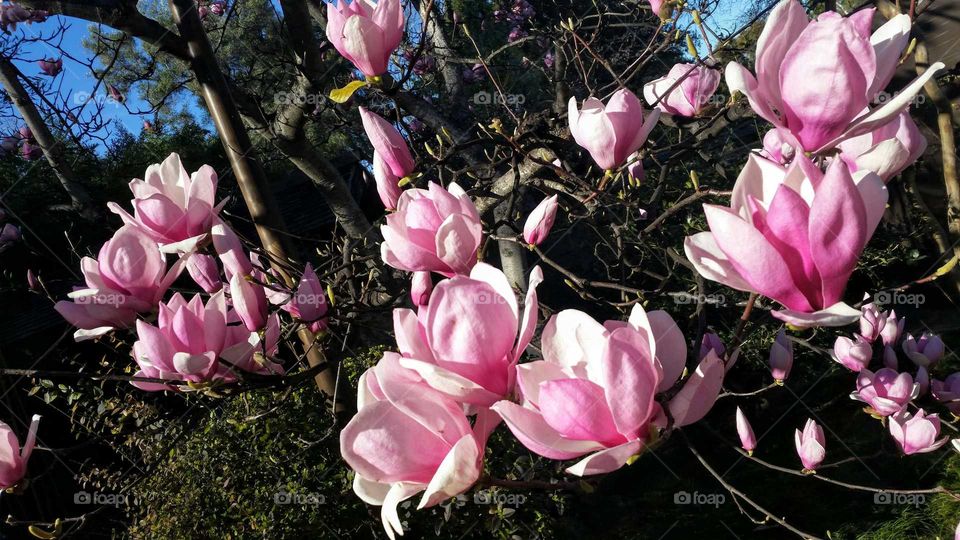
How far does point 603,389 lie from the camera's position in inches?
23.3

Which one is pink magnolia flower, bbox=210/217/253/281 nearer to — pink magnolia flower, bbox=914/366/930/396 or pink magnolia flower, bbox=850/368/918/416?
pink magnolia flower, bbox=850/368/918/416

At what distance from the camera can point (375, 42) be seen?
4.48 ft

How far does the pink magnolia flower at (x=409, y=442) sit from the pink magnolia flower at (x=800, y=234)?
275 millimetres

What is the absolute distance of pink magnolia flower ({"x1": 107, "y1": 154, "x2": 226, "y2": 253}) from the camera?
3.73ft

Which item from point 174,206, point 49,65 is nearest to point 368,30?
point 174,206

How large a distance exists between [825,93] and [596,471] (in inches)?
16.9

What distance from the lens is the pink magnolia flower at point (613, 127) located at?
3.81 ft

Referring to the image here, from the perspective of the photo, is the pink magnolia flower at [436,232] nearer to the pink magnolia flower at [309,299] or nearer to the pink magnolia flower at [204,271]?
the pink magnolia flower at [309,299]

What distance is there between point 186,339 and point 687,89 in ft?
4.24

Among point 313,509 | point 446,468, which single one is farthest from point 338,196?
point 446,468

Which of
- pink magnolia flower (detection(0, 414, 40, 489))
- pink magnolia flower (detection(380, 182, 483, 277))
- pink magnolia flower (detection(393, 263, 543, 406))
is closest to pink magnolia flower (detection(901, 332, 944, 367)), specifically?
pink magnolia flower (detection(380, 182, 483, 277))

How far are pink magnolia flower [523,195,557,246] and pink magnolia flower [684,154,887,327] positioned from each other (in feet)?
2.20

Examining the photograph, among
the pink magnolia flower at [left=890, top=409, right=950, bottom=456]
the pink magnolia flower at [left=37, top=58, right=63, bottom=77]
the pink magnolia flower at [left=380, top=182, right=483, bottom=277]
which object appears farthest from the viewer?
the pink magnolia flower at [left=37, top=58, right=63, bottom=77]

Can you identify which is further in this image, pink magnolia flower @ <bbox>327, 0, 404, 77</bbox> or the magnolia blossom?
pink magnolia flower @ <bbox>327, 0, 404, 77</bbox>
